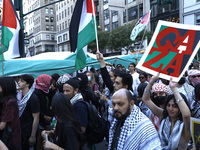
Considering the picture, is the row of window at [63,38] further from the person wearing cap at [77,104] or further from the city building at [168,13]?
the person wearing cap at [77,104]

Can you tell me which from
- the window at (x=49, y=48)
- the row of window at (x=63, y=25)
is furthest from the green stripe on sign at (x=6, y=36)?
the window at (x=49, y=48)

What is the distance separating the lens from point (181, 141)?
227 centimetres

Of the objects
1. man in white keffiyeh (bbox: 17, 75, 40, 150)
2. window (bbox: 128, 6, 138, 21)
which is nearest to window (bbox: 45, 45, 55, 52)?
window (bbox: 128, 6, 138, 21)

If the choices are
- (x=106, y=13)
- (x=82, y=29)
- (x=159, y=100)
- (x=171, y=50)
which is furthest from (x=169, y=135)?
(x=106, y=13)

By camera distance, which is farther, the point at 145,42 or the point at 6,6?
the point at 145,42

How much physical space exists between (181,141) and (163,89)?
1.16 meters

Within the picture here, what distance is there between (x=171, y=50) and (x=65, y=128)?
5.97 ft

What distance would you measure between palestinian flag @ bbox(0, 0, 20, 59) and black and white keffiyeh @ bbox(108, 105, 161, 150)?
419cm

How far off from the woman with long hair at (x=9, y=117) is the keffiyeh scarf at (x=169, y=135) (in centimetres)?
199

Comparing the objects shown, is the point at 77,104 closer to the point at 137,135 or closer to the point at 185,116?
the point at 137,135

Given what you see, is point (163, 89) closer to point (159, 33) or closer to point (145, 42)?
point (159, 33)

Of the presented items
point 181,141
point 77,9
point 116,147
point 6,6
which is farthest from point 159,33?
point 6,6

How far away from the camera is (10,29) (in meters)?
5.33

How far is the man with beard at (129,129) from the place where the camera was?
193 cm
